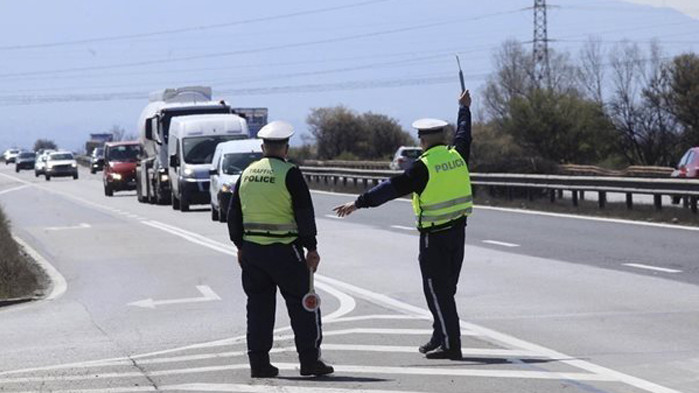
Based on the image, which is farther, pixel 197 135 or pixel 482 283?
pixel 197 135

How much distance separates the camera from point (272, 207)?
10305mm

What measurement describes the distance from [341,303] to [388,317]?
1619mm

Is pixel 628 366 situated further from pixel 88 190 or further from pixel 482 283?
pixel 88 190

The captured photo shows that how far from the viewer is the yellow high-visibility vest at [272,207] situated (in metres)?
10.3

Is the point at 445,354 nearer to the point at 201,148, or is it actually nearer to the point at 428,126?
the point at 428,126

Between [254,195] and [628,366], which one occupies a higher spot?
[254,195]

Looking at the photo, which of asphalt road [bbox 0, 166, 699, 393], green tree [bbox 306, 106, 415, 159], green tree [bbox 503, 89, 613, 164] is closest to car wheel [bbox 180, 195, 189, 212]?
asphalt road [bbox 0, 166, 699, 393]

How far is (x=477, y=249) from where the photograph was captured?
23.1 metres

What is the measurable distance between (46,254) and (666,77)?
44.0 metres

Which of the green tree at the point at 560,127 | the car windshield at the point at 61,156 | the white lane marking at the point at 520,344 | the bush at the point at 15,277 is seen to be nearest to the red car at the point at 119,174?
the green tree at the point at 560,127

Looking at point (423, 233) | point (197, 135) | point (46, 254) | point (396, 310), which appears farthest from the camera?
point (197, 135)

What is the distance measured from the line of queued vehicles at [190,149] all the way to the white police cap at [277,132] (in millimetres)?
21719

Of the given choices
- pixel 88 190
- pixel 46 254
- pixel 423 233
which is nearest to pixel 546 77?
pixel 88 190

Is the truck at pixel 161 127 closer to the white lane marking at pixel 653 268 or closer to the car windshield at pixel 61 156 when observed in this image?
the white lane marking at pixel 653 268
